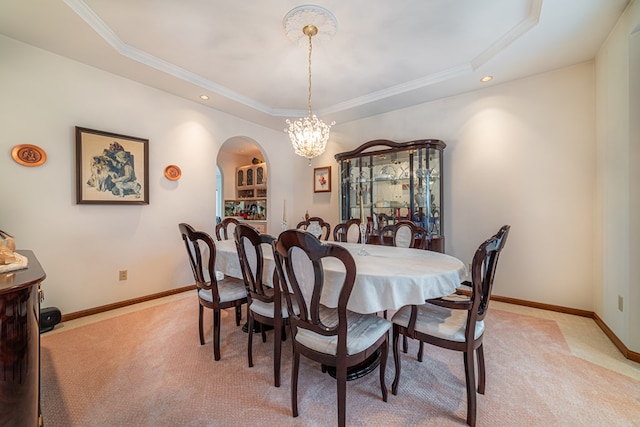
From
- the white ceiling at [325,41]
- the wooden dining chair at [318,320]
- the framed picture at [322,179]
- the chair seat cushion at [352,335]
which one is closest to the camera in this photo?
the wooden dining chair at [318,320]

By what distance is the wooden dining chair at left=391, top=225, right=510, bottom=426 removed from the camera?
53.6 inches

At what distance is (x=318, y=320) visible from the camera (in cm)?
134

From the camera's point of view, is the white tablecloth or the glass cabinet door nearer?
the white tablecloth

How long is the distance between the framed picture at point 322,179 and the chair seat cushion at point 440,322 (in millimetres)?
3254

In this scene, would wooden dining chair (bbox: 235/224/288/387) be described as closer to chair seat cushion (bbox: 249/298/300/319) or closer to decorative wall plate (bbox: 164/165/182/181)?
chair seat cushion (bbox: 249/298/300/319)

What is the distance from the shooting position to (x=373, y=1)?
6.54 feet

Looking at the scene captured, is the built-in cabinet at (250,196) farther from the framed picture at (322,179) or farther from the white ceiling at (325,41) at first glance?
the white ceiling at (325,41)

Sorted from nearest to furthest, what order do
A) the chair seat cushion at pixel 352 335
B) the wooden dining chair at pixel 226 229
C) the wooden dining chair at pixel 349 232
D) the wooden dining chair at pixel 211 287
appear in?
the chair seat cushion at pixel 352 335 < the wooden dining chair at pixel 211 287 < the wooden dining chair at pixel 349 232 < the wooden dining chair at pixel 226 229

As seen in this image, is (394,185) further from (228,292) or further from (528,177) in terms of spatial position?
(228,292)

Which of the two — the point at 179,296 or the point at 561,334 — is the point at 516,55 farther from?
the point at 179,296

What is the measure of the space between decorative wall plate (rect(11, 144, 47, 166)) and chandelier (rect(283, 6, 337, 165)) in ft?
7.90

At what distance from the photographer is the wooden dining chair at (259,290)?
1637mm

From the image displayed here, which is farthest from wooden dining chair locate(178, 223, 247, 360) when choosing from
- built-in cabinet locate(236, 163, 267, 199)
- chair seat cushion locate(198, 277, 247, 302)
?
built-in cabinet locate(236, 163, 267, 199)

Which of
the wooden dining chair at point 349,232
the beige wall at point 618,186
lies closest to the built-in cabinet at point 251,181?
the wooden dining chair at point 349,232
